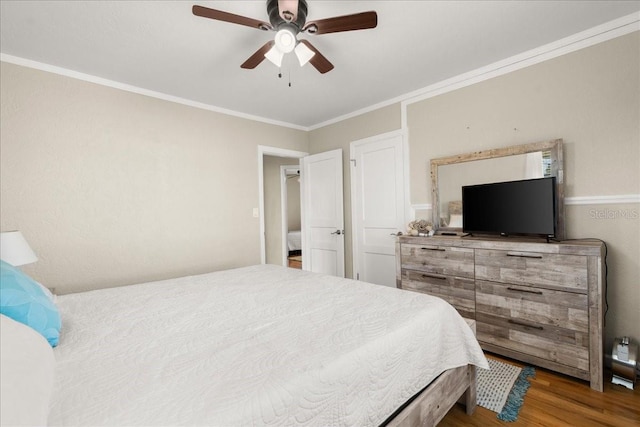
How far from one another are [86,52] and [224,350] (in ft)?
8.45

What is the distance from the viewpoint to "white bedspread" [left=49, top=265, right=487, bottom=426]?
83 cm

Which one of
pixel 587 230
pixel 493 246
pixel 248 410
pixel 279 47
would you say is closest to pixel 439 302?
pixel 493 246

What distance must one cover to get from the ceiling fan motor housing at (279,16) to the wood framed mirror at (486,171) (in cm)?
192

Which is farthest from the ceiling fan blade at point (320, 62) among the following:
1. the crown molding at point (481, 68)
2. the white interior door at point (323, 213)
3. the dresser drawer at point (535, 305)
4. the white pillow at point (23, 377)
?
the dresser drawer at point (535, 305)

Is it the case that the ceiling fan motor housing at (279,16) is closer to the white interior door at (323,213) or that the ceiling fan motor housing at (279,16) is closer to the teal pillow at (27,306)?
the teal pillow at (27,306)

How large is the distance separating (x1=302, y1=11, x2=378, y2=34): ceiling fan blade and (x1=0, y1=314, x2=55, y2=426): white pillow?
1825mm

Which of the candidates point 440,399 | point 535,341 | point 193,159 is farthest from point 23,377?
point 193,159

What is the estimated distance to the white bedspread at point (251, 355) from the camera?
2.72ft

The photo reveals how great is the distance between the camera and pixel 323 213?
13.8ft

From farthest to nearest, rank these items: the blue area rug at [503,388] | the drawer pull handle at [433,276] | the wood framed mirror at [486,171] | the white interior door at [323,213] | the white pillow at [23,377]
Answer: the white interior door at [323,213], the drawer pull handle at [433,276], the wood framed mirror at [486,171], the blue area rug at [503,388], the white pillow at [23,377]

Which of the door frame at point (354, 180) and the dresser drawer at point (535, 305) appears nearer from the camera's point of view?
the dresser drawer at point (535, 305)

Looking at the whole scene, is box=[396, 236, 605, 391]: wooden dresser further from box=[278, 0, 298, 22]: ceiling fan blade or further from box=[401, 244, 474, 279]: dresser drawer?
box=[278, 0, 298, 22]: ceiling fan blade

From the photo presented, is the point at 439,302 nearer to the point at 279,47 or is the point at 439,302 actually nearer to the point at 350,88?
the point at 279,47

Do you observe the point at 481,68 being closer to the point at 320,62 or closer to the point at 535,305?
the point at 320,62
